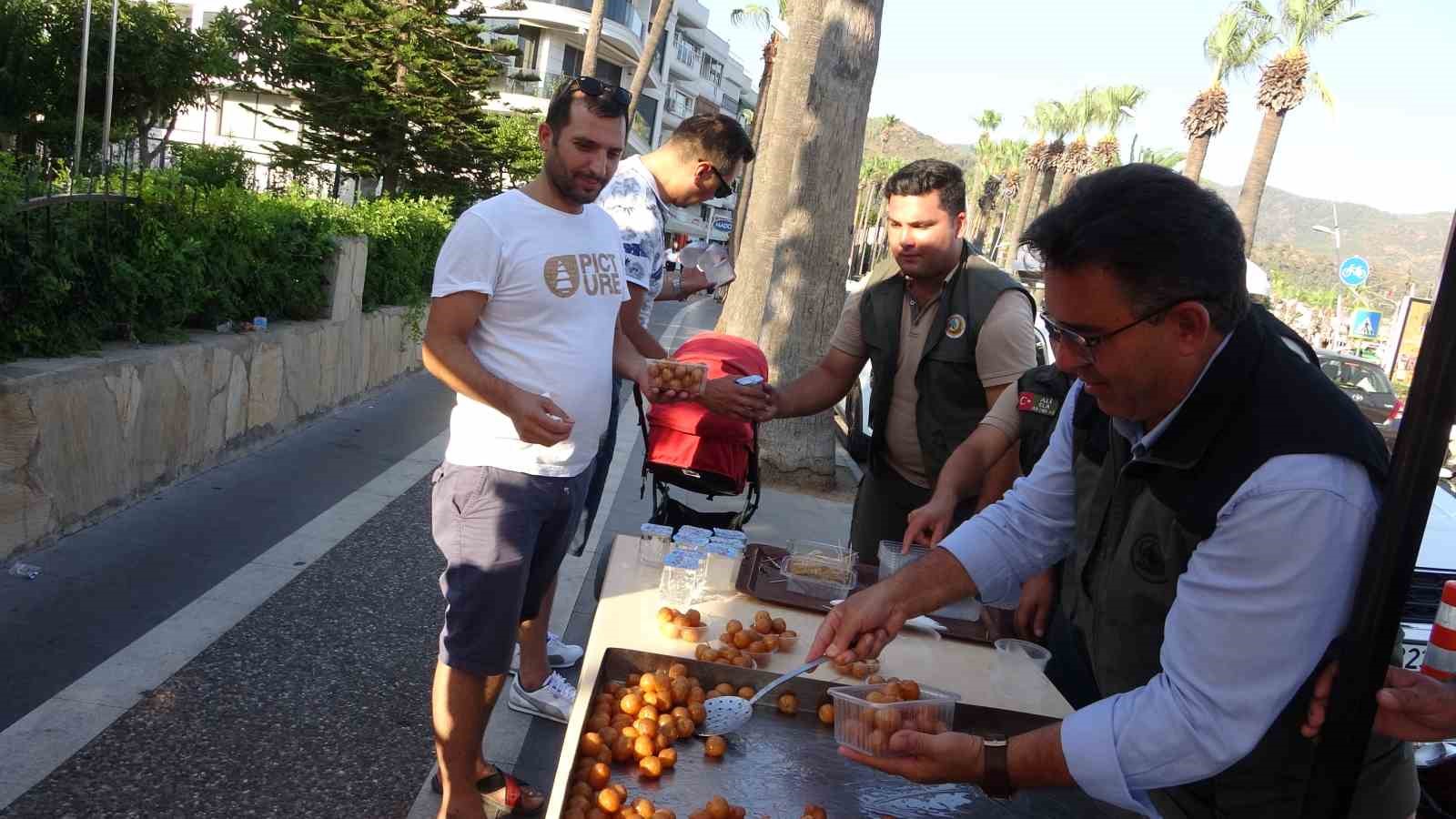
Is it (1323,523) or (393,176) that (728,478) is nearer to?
(1323,523)

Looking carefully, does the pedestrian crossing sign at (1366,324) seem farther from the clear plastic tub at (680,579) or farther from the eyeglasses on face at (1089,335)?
the eyeglasses on face at (1089,335)

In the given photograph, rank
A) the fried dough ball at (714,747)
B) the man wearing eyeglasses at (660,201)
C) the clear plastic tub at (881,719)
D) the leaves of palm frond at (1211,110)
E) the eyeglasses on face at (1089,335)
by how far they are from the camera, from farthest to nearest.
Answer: the leaves of palm frond at (1211,110) → the man wearing eyeglasses at (660,201) → the fried dough ball at (714,747) → the clear plastic tub at (881,719) → the eyeglasses on face at (1089,335)

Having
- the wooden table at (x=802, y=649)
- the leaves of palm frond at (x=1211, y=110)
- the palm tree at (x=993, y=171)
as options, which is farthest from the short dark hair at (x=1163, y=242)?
the palm tree at (x=993, y=171)

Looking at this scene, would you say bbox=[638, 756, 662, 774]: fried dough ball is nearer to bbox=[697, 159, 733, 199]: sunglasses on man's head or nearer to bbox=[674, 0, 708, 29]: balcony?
bbox=[697, 159, 733, 199]: sunglasses on man's head

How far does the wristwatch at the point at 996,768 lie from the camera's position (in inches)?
77.9

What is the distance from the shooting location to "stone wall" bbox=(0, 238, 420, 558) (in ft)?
17.0

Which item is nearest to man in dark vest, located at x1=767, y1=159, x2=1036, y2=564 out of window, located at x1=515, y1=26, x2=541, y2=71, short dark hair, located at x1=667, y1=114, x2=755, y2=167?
short dark hair, located at x1=667, y1=114, x2=755, y2=167

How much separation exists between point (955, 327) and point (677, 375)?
990 millimetres

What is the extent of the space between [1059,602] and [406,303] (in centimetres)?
1018

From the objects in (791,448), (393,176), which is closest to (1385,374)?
(791,448)

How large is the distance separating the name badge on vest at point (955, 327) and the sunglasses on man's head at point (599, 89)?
4.41 feet

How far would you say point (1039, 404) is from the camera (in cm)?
365

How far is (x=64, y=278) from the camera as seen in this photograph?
230 inches

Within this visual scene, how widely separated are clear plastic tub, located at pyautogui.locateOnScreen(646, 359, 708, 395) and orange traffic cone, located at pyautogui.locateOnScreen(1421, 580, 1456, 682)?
2591 millimetres
